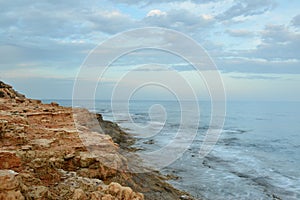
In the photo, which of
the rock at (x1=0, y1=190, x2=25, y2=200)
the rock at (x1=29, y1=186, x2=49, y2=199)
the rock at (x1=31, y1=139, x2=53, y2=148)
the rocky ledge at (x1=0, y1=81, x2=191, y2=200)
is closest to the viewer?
the rock at (x1=0, y1=190, x2=25, y2=200)

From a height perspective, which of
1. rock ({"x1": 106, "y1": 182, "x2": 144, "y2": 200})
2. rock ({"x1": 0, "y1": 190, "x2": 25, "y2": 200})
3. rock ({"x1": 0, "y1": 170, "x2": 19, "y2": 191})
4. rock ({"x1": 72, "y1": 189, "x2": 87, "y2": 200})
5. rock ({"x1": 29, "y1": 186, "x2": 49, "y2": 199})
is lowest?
rock ({"x1": 106, "y1": 182, "x2": 144, "y2": 200})

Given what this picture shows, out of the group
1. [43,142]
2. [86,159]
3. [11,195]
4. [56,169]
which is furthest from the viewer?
[43,142]

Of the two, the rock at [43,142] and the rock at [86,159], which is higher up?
the rock at [43,142]

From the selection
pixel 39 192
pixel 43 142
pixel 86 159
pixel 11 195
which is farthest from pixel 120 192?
pixel 43 142

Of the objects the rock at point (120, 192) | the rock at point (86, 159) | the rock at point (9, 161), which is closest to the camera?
the rock at point (9, 161)

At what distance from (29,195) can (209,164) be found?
18.1 metres

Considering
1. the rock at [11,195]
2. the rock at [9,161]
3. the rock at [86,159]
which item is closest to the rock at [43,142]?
the rock at [86,159]

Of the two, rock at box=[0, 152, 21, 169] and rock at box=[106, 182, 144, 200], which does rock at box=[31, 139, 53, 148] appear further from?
rock at box=[106, 182, 144, 200]

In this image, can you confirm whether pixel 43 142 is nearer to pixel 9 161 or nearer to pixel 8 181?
pixel 9 161

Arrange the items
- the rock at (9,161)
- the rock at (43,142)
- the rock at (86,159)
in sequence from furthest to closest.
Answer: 1. the rock at (43,142)
2. the rock at (86,159)
3. the rock at (9,161)

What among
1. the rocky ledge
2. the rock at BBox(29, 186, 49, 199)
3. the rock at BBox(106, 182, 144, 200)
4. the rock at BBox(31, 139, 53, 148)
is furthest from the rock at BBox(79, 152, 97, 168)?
the rock at BBox(29, 186, 49, 199)

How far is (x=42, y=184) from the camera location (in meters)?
6.00

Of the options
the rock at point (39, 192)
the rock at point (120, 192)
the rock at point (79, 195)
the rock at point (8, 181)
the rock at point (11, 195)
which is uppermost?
the rock at point (8, 181)

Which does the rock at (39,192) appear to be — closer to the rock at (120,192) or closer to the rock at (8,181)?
the rock at (8,181)
